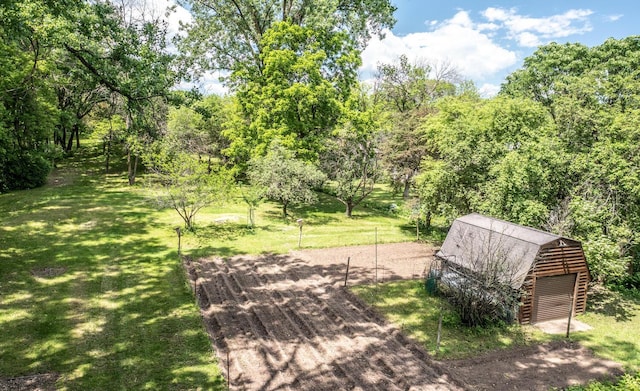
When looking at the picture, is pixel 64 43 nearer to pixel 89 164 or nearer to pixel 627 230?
pixel 627 230

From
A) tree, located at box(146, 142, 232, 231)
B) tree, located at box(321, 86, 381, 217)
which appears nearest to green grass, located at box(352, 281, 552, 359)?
tree, located at box(146, 142, 232, 231)

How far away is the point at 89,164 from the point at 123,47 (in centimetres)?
3590

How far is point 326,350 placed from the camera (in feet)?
38.5

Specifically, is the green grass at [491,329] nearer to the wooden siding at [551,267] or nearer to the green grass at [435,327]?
the green grass at [435,327]

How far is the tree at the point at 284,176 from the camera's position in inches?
1017

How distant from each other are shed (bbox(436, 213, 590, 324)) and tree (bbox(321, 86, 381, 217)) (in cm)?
1439

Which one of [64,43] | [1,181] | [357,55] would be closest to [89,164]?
[1,181]

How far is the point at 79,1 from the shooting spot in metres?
12.2

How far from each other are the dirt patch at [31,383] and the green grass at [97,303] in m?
0.23

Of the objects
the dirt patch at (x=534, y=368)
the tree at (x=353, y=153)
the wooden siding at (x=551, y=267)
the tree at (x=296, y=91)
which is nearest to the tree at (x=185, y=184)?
the tree at (x=296, y=91)

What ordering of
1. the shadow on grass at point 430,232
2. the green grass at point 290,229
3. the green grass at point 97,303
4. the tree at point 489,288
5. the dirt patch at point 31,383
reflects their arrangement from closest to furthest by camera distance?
1. the dirt patch at point 31,383
2. the green grass at point 97,303
3. the tree at point 489,288
4. the green grass at point 290,229
5. the shadow on grass at point 430,232

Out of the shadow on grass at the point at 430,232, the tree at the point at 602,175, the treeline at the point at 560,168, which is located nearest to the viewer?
the tree at the point at 602,175

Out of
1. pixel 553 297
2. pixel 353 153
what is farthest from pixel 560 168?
pixel 353 153

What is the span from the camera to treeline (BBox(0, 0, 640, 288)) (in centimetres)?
1379
